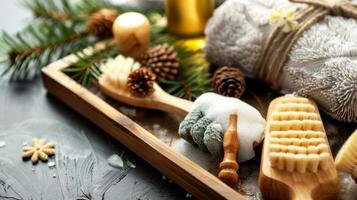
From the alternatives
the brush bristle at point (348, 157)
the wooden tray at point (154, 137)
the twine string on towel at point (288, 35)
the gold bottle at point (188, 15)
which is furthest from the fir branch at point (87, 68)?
the brush bristle at point (348, 157)

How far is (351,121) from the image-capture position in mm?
675

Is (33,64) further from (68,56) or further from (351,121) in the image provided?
(351,121)

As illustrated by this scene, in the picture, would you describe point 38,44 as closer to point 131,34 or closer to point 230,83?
point 131,34

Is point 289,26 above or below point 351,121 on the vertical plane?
above

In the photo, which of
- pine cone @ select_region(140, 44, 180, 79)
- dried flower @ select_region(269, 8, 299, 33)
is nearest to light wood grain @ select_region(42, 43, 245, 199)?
pine cone @ select_region(140, 44, 180, 79)

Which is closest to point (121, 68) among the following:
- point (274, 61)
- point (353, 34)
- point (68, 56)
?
point (68, 56)

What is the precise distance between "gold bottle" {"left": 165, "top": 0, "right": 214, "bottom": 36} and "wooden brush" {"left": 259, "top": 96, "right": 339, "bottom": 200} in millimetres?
303

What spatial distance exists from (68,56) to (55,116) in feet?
0.38

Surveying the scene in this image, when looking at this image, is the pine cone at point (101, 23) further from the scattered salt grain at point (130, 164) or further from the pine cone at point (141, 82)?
the scattered salt grain at point (130, 164)

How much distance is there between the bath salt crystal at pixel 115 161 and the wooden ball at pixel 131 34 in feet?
0.66

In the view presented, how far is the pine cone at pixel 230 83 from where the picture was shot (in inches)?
28.5

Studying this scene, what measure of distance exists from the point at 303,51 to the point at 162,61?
0.22 metres

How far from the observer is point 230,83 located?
2.38ft

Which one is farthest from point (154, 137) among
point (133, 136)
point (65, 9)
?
point (65, 9)
